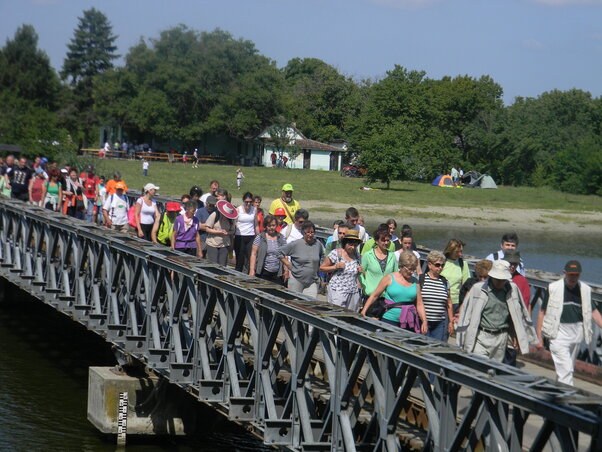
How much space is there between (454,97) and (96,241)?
8081 centimetres

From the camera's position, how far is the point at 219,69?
7888 centimetres

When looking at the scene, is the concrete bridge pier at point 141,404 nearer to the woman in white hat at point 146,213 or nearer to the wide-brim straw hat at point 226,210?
the wide-brim straw hat at point 226,210

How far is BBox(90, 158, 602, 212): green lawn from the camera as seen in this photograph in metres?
55.5

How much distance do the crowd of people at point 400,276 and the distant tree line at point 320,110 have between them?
155 ft

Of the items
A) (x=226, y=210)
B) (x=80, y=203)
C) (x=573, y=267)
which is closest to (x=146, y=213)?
(x=226, y=210)

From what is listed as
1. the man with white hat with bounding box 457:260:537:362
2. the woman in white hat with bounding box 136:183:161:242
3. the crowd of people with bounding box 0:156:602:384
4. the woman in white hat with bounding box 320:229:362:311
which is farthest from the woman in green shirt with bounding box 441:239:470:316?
the woman in white hat with bounding box 136:183:161:242

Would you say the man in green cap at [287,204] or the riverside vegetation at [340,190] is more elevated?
the man in green cap at [287,204]

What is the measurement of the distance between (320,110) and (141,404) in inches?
3275

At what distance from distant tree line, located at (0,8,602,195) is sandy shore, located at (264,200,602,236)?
8735mm

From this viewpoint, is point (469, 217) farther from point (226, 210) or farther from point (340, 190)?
point (226, 210)

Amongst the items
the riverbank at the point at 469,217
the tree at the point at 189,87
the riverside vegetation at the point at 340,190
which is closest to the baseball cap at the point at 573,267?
the riverbank at the point at 469,217

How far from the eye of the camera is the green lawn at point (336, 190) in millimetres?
55469

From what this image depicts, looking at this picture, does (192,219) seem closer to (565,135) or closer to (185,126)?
(185,126)

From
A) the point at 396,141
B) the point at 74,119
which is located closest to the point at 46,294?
the point at 396,141
